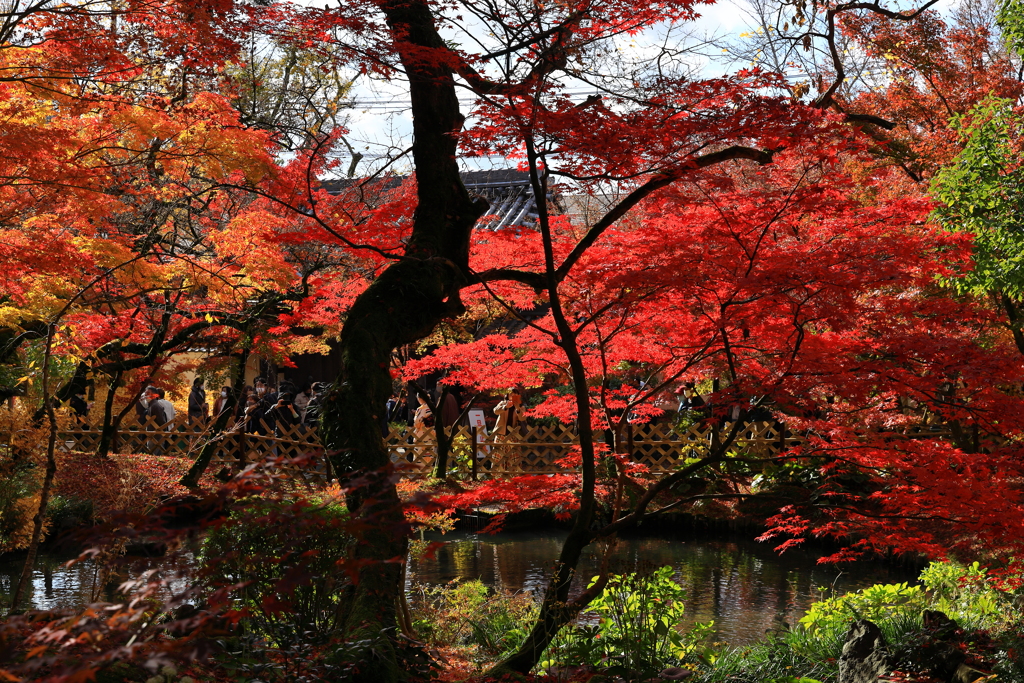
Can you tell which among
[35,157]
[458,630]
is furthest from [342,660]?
[35,157]

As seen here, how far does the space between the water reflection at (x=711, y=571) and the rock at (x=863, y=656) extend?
2.44m

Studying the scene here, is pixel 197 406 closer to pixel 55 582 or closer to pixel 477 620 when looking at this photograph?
pixel 55 582

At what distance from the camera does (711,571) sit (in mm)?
10672

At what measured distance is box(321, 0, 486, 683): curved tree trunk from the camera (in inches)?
174

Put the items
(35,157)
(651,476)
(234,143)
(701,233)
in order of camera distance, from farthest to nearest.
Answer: (651,476)
(234,143)
(35,157)
(701,233)

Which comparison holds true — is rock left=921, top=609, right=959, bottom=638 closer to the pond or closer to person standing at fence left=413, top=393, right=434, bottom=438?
the pond

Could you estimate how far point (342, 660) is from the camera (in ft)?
12.6

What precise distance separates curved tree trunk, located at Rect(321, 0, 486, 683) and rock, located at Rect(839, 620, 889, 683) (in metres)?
2.98

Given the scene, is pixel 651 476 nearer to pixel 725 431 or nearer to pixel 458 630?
pixel 725 431

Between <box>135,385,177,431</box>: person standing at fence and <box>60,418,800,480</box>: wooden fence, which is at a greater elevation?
<box>135,385,177,431</box>: person standing at fence

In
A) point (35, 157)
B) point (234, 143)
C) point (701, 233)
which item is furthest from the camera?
point (234, 143)

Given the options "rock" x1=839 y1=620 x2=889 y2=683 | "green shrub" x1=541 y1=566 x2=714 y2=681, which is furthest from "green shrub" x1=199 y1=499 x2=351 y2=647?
"rock" x1=839 y1=620 x2=889 y2=683

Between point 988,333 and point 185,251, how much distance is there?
34.0ft

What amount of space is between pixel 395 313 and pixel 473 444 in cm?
900
